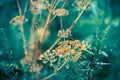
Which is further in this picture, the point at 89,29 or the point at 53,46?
the point at 89,29

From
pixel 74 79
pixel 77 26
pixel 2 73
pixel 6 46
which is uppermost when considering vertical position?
pixel 77 26

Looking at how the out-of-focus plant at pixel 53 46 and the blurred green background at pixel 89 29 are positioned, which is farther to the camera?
the blurred green background at pixel 89 29

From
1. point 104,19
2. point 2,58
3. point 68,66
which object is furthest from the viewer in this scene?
point 104,19

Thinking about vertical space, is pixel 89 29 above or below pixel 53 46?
above

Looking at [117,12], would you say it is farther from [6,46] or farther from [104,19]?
[6,46]

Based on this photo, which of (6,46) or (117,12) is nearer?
(6,46)

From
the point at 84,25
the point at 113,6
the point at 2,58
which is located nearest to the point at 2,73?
the point at 2,58

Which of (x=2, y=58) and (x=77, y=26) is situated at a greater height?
(x=77, y=26)

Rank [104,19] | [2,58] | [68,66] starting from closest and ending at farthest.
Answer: [68,66], [2,58], [104,19]
